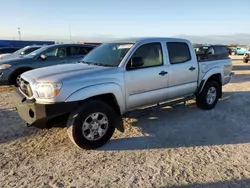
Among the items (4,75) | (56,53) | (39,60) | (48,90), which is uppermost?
(56,53)

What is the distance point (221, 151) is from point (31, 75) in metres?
3.38

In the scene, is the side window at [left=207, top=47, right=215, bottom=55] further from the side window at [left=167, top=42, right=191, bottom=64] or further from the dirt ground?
the dirt ground

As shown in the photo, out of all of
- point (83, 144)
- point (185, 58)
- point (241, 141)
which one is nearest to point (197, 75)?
point (185, 58)

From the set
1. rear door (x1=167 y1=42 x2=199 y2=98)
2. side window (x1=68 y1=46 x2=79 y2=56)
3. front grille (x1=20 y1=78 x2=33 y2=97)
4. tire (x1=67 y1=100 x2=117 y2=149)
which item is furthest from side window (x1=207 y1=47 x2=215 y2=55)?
side window (x1=68 y1=46 x2=79 y2=56)

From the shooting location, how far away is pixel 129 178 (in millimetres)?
3125

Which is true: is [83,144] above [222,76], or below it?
below

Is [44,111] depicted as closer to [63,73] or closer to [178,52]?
[63,73]

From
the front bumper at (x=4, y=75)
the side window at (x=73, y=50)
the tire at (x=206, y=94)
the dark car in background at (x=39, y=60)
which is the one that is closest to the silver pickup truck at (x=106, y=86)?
the tire at (x=206, y=94)

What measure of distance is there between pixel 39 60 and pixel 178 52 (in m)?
5.69

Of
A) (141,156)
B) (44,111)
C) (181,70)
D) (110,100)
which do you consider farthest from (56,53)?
(141,156)

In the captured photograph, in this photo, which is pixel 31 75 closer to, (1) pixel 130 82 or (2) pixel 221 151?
(1) pixel 130 82

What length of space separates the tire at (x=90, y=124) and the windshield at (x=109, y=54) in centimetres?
88

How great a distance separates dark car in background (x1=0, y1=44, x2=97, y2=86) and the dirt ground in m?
3.44

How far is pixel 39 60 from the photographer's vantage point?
888 centimetres
